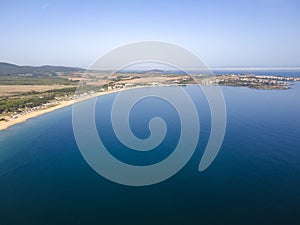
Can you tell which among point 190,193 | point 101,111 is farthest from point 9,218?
point 101,111

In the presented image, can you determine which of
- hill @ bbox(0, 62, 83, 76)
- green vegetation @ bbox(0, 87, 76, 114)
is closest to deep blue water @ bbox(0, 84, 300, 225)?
green vegetation @ bbox(0, 87, 76, 114)

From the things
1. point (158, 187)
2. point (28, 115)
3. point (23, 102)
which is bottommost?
point (28, 115)

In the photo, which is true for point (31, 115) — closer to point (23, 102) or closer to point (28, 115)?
point (28, 115)

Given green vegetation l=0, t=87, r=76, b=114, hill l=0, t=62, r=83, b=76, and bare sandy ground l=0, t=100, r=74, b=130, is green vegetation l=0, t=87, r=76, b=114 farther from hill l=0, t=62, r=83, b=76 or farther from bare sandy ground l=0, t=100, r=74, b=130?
hill l=0, t=62, r=83, b=76

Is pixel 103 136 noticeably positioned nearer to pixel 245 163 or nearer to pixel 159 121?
pixel 159 121

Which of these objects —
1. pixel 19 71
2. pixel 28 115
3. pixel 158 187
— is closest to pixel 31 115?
pixel 28 115

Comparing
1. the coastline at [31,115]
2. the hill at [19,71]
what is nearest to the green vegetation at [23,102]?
the coastline at [31,115]

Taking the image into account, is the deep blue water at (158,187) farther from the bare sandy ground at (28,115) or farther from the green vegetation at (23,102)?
the green vegetation at (23,102)

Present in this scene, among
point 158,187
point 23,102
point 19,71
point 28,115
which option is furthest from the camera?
point 19,71
